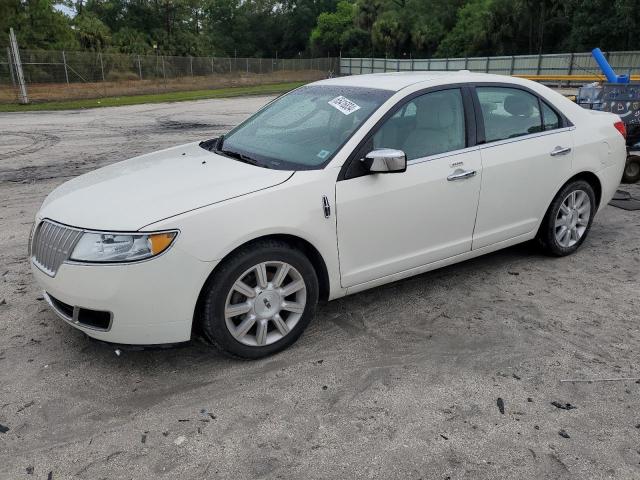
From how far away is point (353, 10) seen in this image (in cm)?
8188

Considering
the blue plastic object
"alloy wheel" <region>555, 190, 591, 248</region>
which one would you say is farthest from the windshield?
the blue plastic object

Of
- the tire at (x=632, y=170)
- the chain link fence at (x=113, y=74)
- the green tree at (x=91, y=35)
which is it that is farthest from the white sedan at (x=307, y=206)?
the green tree at (x=91, y=35)

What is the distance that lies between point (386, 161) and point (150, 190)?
1453mm

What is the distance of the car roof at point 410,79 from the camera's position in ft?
13.5

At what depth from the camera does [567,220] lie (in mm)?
5039

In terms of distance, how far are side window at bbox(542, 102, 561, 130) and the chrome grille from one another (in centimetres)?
375

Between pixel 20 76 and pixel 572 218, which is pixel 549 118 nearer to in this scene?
pixel 572 218

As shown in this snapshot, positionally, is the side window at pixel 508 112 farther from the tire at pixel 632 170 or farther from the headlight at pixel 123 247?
the tire at pixel 632 170

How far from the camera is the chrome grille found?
10.2 feet

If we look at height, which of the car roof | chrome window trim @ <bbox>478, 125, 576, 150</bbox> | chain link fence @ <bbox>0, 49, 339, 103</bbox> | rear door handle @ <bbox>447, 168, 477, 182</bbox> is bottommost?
chain link fence @ <bbox>0, 49, 339, 103</bbox>

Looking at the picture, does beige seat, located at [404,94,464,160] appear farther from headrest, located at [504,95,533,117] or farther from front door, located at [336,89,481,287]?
headrest, located at [504,95,533,117]

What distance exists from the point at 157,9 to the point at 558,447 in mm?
73008

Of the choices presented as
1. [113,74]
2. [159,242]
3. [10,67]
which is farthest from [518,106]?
[113,74]

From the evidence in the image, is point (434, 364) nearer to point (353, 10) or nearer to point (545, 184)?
point (545, 184)
